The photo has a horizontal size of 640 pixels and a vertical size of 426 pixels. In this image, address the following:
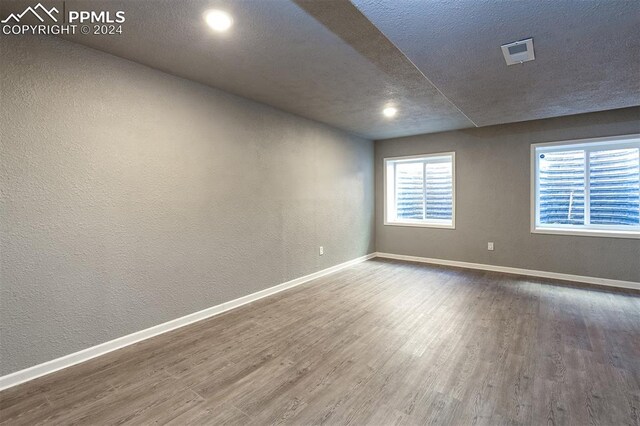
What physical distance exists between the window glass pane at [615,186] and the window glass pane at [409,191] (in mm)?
2539

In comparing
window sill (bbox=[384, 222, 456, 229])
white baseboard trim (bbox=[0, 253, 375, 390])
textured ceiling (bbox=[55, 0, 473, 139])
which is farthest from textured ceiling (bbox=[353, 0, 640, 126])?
white baseboard trim (bbox=[0, 253, 375, 390])

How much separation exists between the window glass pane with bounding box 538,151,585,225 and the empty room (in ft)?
0.10

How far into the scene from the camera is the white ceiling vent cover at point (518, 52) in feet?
7.12

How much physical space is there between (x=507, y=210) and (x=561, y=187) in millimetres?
782

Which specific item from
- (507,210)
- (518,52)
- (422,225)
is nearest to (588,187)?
(507,210)

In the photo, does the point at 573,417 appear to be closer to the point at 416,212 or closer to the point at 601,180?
the point at 601,180

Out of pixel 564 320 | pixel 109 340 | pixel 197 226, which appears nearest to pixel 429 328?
pixel 564 320

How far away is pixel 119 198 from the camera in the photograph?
260 cm

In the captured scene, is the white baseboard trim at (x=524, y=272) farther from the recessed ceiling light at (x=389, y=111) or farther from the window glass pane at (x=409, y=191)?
the recessed ceiling light at (x=389, y=111)

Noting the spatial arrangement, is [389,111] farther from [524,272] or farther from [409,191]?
[524,272]

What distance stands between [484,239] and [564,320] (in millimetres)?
2222

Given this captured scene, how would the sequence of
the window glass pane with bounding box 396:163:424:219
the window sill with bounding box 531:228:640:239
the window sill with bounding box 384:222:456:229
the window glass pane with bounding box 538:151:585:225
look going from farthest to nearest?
the window glass pane with bounding box 396:163:424:219
the window sill with bounding box 384:222:456:229
the window glass pane with bounding box 538:151:585:225
the window sill with bounding box 531:228:640:239

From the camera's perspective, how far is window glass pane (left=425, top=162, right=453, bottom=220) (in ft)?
18.6

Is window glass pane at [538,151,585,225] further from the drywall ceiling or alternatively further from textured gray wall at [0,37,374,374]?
textured gray wall at [0,37,374,374]
